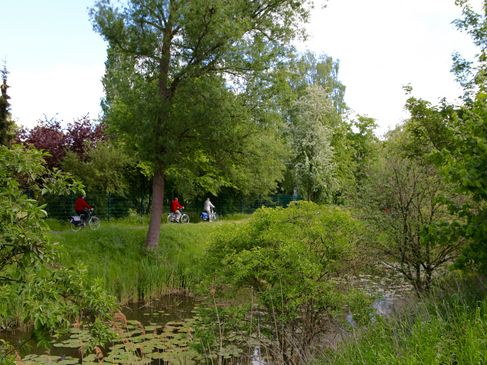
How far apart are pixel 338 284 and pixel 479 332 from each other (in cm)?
417

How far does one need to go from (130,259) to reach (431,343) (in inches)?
520

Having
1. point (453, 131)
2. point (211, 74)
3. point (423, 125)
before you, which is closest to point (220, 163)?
point (211, 74)

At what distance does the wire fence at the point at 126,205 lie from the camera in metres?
22.0

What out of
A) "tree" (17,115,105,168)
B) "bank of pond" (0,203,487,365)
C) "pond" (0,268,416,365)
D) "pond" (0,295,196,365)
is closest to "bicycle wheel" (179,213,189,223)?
"tree" (17,115,105,168)

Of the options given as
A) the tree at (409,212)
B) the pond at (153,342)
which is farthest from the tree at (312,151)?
the tree at (409,212)

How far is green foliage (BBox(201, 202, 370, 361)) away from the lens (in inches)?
297

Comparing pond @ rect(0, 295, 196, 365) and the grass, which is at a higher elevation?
the grass

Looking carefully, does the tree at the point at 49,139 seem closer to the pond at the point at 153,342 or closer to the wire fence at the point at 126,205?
the wire fence at the point at 126,205

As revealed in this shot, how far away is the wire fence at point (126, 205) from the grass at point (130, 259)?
3251 mm

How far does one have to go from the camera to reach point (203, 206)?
106 feet

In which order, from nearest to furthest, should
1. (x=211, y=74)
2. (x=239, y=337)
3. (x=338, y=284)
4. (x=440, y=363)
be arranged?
(x=440, y=363) < (x=239, y=337) < (x=338, y=284) < (x=211, y=74)

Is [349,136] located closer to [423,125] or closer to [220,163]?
[220,163]

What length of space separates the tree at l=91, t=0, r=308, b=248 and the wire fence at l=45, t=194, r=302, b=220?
5.21 meters

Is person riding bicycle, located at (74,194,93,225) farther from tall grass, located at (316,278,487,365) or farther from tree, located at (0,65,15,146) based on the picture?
tall grass, located at (316,278,487,365)
